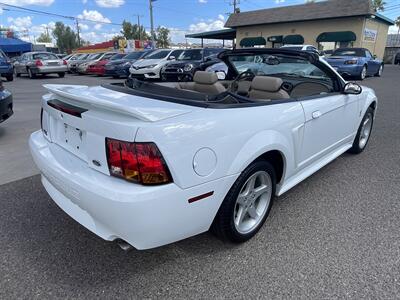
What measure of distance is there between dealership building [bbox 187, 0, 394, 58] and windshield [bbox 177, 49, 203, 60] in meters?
17.5

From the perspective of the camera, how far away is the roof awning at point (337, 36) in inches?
1009

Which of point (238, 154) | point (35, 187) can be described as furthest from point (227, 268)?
point (35, 187)

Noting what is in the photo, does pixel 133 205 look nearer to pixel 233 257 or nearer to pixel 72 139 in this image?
pixel 72 139

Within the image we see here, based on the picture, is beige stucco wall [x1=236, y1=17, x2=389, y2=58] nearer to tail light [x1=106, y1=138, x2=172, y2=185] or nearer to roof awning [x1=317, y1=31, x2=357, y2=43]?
roof awning [x1=317, y1=31, x2=357, y2=43]

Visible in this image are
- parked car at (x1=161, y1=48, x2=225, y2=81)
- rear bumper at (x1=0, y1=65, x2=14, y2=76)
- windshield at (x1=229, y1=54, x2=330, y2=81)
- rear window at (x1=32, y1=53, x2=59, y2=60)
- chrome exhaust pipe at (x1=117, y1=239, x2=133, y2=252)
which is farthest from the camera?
rear window at (x1=32, y1=53, x2=59, y2=60)

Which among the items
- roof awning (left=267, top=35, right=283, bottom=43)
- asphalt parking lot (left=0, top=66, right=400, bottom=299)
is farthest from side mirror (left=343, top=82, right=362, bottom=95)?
roof awning (left=267, top=35, right=283, bottom=43)

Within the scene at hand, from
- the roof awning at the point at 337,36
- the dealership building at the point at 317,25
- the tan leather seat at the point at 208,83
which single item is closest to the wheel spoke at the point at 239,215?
the tan leather seat at the point at 208,83

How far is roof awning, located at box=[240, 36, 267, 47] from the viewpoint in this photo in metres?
32.5

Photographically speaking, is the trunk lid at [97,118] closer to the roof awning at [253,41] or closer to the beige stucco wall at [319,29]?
the beige stucco wall at [319,29]

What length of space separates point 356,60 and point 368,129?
1036cm

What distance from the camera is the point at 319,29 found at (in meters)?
28.0

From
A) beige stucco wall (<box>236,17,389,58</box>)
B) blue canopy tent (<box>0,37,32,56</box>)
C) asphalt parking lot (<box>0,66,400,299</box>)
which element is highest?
beige stucco wall (<box>236,17,389,58</box>)

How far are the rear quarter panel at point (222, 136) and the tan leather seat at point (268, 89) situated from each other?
0.92 feet

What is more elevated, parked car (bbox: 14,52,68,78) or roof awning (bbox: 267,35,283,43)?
roof awning (bbox: 267,35,283,43)
